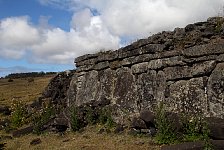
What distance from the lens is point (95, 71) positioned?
25.1 meters

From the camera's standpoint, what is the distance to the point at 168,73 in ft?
60.2

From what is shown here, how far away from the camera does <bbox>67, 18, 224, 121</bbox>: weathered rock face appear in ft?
52.6

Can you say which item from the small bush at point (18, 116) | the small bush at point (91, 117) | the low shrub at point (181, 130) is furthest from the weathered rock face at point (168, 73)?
the small bush at point (18, 116)

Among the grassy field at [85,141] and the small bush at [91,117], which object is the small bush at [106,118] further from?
the grassy field at [85,141]

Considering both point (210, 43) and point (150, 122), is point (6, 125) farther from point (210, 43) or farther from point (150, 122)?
point (210, 43)

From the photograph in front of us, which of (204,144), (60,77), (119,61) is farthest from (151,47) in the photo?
(60,77)

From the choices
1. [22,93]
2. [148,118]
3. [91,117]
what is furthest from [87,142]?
[22,93]

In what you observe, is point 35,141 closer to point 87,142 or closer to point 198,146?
point 87,142

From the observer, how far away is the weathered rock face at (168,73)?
16031mm

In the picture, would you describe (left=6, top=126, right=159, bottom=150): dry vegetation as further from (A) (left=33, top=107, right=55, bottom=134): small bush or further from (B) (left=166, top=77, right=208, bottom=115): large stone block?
(B) (left=166, top=77, right=208, bottom=115): large stone block

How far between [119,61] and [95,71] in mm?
2927

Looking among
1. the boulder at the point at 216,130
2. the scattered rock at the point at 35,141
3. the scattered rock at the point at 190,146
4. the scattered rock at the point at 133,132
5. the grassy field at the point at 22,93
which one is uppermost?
the grassy field at the point at 22,93

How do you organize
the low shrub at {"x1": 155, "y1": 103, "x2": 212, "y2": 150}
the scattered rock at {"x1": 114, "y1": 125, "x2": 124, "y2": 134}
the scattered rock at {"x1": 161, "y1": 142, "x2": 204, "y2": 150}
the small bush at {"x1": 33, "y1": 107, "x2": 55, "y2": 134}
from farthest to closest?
the small bush at {"x1": 33, "y1": 107, "x2": 55, "y2": 134} < the scattered rock at {"x1": 114, "y1": 125, "x2": 124, "y2": 134} < the low shrub at {"x1": 155, "y1": 103, "x2": 212, "y2": 150} < the scattered rock at {"x1": 161, "y1": 142, "x2": 204, "y2": 150}

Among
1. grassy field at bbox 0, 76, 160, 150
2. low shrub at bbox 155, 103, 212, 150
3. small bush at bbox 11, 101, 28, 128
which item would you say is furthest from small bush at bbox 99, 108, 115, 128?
small bush at bbox 11, 101, 28, 128
